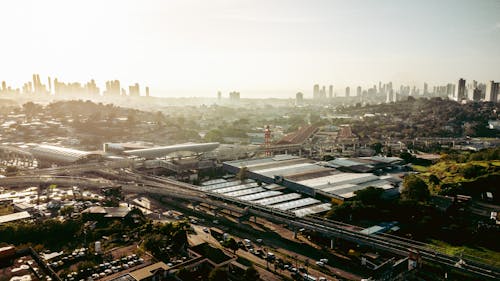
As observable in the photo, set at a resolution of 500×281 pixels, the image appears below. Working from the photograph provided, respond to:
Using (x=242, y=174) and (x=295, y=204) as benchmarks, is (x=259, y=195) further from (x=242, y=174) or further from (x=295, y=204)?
(x=242, y=174)

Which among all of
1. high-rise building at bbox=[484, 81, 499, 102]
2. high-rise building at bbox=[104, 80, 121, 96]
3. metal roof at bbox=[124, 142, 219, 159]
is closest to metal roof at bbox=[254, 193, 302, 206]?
metal roof at bbox=[124, 142, 219, 159]

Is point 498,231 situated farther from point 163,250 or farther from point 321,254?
point 163,250

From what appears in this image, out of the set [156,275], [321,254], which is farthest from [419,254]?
[156,275]

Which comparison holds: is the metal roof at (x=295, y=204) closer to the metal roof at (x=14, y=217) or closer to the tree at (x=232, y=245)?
the tree at (x=232, y=245)

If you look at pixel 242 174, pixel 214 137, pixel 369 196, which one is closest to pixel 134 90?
pixel 214 137

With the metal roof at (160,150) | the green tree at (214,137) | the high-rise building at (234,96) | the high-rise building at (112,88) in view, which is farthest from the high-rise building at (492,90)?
the high-rise building at (112,88)

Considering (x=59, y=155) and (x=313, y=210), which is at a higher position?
(x=59, y=155)
